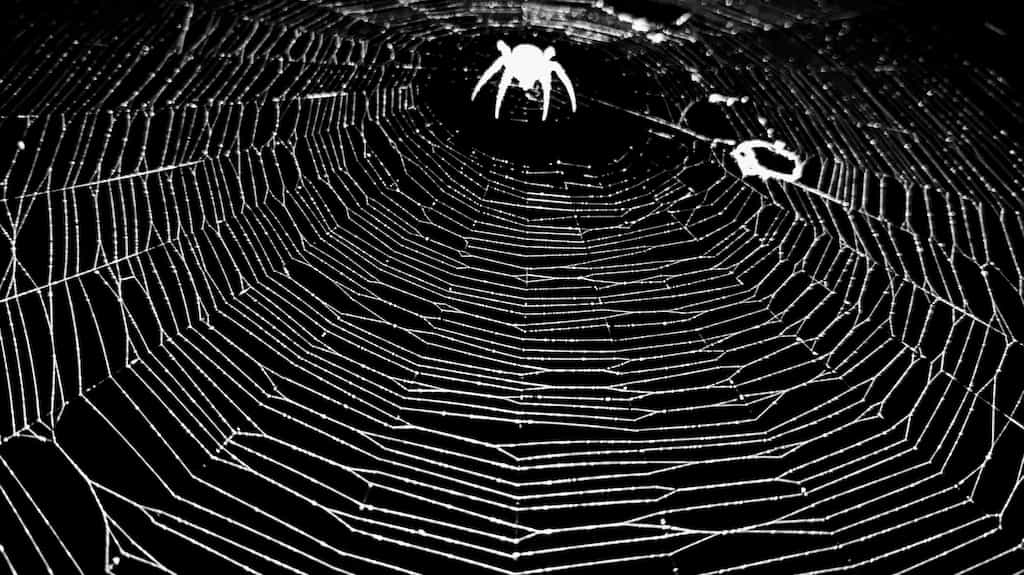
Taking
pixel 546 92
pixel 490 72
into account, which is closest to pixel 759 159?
pixel 546 92

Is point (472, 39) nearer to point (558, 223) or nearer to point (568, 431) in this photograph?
point (558, 223)

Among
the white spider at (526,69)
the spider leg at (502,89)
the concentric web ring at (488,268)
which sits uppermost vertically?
the white spider at (526,69)

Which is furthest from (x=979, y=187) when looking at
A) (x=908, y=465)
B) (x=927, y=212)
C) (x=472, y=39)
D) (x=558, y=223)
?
(x=472, y=39)

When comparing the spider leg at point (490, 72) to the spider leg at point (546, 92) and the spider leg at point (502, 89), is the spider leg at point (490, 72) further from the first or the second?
the spider leg at point (546, 92)

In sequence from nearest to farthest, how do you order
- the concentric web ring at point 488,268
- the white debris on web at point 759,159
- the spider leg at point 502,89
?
the concentric web ring at point 488,268 → the white debris on web at point 759,159 → the spider leg at point 502,89

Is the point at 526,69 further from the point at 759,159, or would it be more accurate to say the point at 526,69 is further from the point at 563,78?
the point at 759,159

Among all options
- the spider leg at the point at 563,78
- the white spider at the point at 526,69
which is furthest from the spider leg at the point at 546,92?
the spider leg at the point at 563,78
